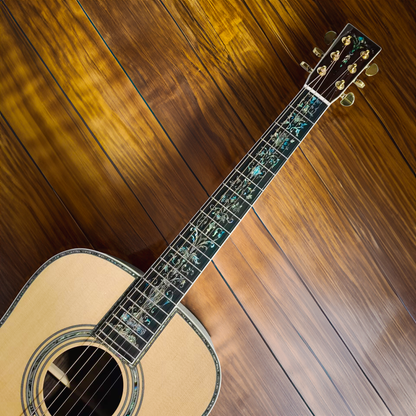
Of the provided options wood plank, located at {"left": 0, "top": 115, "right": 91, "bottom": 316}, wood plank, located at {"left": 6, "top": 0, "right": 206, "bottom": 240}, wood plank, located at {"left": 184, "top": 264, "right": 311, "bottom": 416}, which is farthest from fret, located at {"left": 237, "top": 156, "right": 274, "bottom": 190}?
wood plank, located at {"left": 0, "top": 115, "right": 91, "bottom": 316}

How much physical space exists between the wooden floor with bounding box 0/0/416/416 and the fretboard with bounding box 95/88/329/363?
17 cm

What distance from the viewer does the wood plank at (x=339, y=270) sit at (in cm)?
94

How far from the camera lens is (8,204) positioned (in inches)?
37.5

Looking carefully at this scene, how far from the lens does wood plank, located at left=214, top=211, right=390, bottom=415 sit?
0.95 metres

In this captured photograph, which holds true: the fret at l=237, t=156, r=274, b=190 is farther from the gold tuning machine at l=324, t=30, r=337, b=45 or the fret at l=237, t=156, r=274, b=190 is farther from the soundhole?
the soundhole

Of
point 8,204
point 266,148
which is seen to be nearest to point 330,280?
A: point 266,148

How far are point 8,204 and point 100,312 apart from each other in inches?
20.3

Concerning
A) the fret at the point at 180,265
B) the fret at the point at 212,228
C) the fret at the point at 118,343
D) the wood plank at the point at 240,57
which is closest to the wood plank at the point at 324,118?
the wood plank at the point at 240,57

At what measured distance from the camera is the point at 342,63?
76 centimetres

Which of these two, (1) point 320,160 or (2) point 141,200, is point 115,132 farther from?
(1) point 320,160

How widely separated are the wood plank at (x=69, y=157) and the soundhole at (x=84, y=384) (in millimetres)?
301

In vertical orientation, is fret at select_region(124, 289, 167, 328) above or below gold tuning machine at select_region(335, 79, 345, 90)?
below

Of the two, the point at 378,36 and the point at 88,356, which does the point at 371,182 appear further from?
the point at 88,356

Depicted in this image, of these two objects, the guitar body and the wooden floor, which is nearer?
the guitar body
